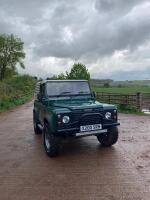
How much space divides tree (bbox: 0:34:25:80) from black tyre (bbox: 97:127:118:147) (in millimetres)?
49612

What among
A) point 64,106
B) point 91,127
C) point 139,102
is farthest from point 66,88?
point 139,102

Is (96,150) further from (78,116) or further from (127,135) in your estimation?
(127,135)

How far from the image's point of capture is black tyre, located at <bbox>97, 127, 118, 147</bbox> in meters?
7.45

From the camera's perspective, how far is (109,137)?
756 centimetres

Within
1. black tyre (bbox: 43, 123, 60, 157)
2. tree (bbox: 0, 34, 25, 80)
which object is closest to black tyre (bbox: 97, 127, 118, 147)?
black tyre (bbox: 43, 123, 60, 157)

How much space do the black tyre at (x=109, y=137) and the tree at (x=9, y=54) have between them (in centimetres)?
4961

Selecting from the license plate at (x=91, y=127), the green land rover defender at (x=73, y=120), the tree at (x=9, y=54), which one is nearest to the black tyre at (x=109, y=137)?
the green land rover defender at (x=73, y=120)

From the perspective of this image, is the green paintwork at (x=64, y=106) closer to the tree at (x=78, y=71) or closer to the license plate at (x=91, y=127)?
the license plate at (x=91, y=127)

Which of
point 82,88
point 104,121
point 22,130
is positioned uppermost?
point 82,88

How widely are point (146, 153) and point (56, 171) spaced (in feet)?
8.58

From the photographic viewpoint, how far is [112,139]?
7.59 metres

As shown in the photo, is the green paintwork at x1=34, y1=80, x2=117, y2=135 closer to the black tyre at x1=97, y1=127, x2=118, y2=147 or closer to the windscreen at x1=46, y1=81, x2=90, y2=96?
the windscreen at x1=46, y1=81, x2=90, y2=96

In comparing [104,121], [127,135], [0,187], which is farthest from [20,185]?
[127,135]

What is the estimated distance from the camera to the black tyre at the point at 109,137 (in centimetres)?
745
